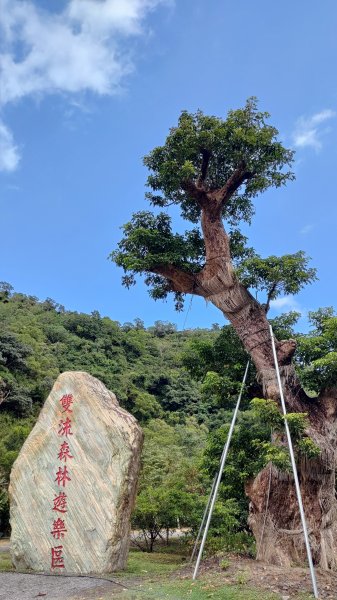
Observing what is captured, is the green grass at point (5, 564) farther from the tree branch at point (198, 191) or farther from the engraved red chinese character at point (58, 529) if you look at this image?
the tree branch at point (198, 191)

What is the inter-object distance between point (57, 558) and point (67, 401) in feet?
6.86

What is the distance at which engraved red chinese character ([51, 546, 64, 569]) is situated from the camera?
6.42m

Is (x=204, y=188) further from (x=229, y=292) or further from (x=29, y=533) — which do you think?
(x=29, y=533)

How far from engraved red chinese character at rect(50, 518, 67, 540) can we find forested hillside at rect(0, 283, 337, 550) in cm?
254

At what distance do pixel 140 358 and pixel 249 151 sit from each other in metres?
27.0

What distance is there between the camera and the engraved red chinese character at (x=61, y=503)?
6.62m

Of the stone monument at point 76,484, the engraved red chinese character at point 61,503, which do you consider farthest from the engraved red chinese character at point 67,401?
the engraved red chinese character at point 61,503

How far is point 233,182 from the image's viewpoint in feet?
27.3

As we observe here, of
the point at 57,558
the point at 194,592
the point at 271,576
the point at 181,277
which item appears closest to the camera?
the point at 194,592

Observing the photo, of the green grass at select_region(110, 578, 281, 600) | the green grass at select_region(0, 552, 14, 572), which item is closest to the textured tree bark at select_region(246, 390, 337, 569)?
the green grass at select_region(110, 578, 281, 600)

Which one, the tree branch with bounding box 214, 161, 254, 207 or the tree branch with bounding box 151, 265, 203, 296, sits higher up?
the tree branch with bounding box 214, 161, 254, 207

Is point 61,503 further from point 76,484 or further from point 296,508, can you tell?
point 296,508

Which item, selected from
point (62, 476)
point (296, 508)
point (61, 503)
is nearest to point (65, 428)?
point (62, 476)

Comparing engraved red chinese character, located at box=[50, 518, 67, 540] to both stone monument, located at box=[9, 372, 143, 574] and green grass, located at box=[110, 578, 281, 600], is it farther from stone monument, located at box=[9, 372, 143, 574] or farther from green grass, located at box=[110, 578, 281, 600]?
green grass, located at box=[110, 578, 281, 600]
